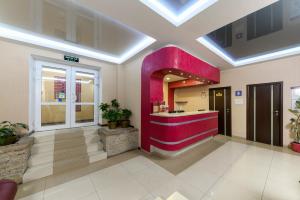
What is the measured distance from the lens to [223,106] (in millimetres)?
5605

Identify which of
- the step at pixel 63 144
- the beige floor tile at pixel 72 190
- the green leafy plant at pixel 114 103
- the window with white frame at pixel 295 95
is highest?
the window with white frame at pixel 295 95

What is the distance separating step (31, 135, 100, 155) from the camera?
2.96 meters

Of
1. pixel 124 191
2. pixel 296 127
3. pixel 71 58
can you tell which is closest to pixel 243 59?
pixel 296 127

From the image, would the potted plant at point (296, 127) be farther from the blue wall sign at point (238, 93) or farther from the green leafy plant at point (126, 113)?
the green leafy plant at point (126, 113)

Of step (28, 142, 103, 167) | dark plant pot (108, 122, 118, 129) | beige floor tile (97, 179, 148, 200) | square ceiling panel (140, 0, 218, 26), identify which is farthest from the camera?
dark plant pot (108, 122, 118, 129)

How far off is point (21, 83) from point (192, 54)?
491 centimetres

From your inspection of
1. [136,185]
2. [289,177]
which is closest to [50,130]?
[136,185]

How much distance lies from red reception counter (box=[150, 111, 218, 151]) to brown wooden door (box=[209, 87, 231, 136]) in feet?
7.03

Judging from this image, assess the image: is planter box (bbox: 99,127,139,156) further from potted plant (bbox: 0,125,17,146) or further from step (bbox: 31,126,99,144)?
potted plant (bbox: 0,125,17,146)

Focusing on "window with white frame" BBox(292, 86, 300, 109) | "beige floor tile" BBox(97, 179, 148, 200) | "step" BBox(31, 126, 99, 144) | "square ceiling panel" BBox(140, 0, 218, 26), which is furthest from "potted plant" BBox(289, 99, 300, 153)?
"step" BBox(31, 126, 99, 144)

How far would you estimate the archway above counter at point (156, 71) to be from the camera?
323cm

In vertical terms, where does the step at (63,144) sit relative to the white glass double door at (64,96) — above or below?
below

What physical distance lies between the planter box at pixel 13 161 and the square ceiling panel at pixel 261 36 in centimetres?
458

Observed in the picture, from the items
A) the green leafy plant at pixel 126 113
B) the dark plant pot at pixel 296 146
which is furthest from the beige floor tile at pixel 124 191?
the dark plant pot at pixel 296 146
